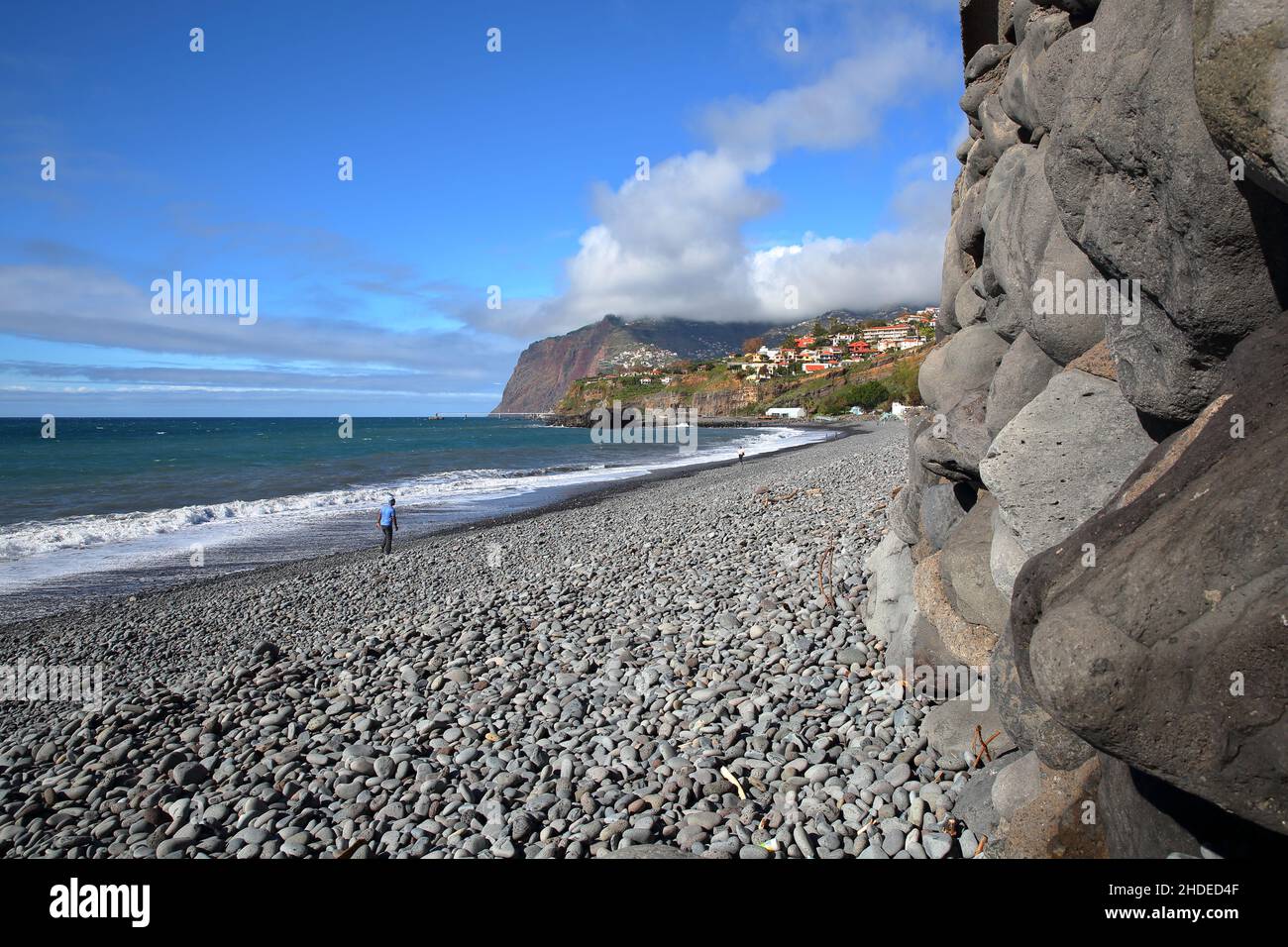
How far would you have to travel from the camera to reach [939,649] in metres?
6.82

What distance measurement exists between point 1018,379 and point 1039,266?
2.78 feet

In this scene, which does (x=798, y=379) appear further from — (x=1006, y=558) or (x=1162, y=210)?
(x=1162, y=210)

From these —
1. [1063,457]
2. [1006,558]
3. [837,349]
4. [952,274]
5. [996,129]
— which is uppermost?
[837,349]

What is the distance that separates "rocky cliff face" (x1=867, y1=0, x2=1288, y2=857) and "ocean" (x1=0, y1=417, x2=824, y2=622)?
16729 mm

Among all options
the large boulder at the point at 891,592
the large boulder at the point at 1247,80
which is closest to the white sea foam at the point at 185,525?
the large boulder at the point at 891,592

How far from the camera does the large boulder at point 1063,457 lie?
4.41 metres

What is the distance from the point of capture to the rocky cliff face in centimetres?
254

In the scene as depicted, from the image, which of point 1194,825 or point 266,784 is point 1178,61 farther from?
point 266,784

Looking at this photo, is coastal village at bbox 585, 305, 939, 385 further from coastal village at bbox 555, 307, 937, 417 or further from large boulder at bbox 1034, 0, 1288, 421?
large boulder at bbox 1034, 0, 1288, 421

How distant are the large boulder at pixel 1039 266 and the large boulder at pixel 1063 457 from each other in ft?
1.06

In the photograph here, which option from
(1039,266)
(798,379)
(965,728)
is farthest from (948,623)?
(798,379)

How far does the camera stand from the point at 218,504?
96.9ft

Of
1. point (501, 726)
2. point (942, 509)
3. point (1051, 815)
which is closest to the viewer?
point (1051, 815)

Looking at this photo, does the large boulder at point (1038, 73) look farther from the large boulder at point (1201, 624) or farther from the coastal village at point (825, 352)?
the coastal village at point (825, 352)
